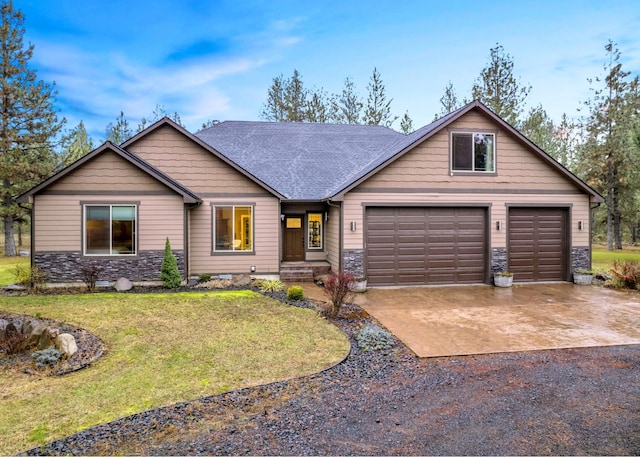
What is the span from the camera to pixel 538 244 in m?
12.3

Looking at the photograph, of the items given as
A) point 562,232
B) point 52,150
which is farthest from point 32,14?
point 562,232

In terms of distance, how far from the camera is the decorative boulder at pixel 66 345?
5509mm

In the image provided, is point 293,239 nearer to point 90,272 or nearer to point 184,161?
point 184,161

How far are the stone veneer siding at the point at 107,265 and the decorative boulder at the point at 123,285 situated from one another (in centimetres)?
30

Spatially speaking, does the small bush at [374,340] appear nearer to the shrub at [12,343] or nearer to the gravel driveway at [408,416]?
the gravel driveway at [408,416]

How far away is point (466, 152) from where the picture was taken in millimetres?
11734

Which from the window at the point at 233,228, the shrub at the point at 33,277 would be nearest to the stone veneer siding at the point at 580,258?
the window at the point at 233,228

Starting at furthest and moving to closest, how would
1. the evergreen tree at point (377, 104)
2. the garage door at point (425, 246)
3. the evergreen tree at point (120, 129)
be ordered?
the evergreen tree at point (120, 129) → the evergreen tree at point (377, 104) → the garage door at point (425, 246)

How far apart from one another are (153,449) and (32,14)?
2580 centimetres

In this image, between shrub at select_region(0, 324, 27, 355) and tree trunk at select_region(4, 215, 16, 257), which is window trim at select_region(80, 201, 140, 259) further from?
tree trunk at select_region(4, 215, 16, 257)

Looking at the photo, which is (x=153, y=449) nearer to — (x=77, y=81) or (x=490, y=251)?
(x=490, y=251)

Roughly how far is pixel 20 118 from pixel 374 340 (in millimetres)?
22852

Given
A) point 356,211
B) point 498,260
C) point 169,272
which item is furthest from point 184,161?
point 498,260

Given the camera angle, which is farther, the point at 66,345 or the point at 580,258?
the point at 580,258
